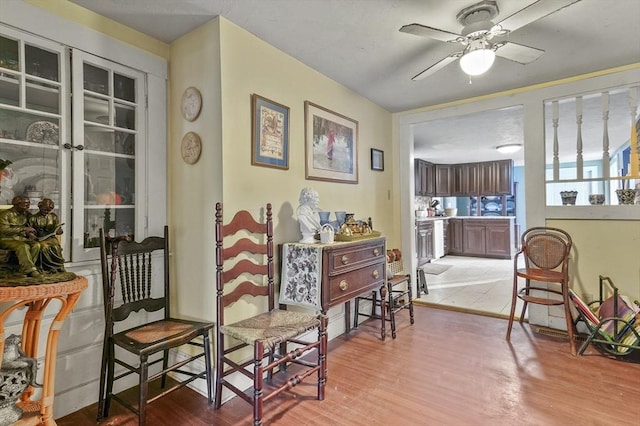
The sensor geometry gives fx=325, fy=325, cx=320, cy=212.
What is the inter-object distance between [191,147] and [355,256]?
137 centimetres

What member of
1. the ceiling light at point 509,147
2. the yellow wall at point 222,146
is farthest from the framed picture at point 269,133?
the ceiling light at point 509,147

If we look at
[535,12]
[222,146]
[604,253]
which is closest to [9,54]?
[222,146]

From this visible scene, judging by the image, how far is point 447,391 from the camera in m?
1.98

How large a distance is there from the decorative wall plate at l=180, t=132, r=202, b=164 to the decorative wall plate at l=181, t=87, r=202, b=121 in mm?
121

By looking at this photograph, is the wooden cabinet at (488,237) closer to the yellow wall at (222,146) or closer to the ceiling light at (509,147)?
the ceiling light at (509,147)

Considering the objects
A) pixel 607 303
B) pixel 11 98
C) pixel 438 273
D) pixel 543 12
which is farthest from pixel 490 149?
pixel 11 98

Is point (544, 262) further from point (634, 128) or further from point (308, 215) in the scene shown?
point (308, 215)

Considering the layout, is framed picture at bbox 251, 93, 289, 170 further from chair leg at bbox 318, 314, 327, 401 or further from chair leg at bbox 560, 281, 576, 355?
chair leg at bbox 560, 281, 576, 355

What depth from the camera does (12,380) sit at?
1.32m

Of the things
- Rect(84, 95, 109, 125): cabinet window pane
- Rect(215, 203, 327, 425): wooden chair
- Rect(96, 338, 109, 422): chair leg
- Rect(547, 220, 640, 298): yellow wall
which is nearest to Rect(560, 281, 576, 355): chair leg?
Rect(547, 220, 640, 298): yellow wall

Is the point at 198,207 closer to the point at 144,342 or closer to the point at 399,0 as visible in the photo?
the point at 144,342

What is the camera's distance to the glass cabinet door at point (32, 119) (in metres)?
1.66

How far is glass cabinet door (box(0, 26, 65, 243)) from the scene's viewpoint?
1655mm

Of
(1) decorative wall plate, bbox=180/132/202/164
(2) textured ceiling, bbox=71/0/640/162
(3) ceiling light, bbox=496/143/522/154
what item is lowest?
(1) decorative wall plate, bbox=180/132/202/164
